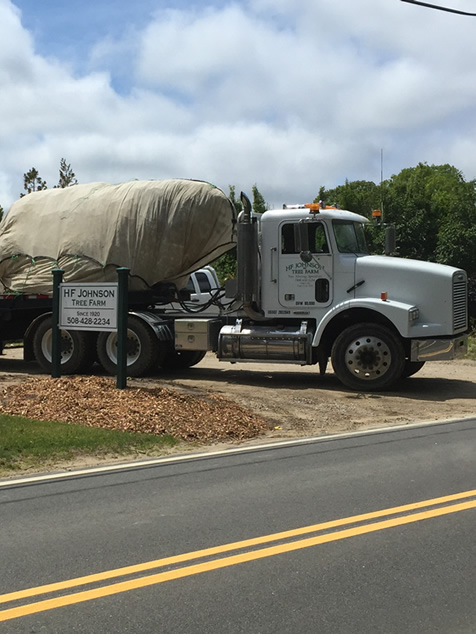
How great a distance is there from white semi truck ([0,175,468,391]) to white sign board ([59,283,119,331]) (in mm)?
1983

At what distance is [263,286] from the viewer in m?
14.6

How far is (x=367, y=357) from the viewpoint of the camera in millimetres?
13766

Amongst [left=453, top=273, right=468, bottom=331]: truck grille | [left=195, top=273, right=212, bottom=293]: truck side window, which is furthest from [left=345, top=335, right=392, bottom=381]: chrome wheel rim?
[left=195, top=273, right=212, bottom=293]: truck side window

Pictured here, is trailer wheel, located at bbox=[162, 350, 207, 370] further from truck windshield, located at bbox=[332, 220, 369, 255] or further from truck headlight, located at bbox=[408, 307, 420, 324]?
truck headlight, located at bbox=[408, 307, 420, 324]

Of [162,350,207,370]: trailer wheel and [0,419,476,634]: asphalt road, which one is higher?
[162,350,207,370]: trailer wheel

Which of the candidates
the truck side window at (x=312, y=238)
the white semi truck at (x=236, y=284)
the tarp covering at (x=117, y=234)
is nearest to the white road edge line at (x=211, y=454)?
the white semi truck at (x=236, y=284)

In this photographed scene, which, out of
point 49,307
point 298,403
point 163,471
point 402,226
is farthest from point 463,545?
point 402,226

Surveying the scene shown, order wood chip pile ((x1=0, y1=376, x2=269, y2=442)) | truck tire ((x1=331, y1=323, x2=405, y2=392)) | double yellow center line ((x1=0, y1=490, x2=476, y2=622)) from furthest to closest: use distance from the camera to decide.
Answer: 1. truck tire ((x1=331, y1=323, x2=405, y2=392))
2. wood chip pile ((x1=0, y1=376, x2=269, y2=442))
3. double yellow center line ((x1=0, y1=490, x2=476, y2=622))

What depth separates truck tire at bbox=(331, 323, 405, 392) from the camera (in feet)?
44.5

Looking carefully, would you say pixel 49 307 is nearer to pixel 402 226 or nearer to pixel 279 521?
pixel 279 521

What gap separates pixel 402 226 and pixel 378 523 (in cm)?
2751

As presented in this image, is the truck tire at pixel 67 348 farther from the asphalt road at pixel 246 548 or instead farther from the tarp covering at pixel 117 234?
the asphalt road at pixel 246 548

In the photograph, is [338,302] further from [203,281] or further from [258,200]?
[258,200]

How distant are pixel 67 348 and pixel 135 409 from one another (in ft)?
18.7
